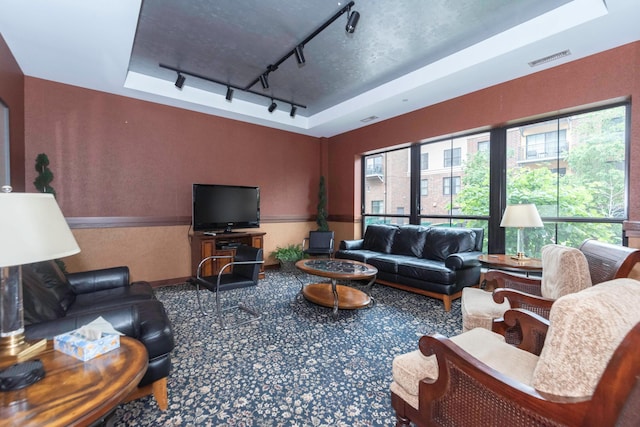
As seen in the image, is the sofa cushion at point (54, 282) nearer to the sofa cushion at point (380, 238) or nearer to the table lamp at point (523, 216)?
the sofa cushion at point (380, 238)

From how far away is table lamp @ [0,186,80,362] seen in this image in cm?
97

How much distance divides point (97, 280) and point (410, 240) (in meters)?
4.06

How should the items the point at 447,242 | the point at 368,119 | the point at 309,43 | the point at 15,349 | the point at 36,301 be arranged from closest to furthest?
the point at 15,349 < the point at 36,301 < the point at 309,43 < the point at 447,242 < the point at 368,119

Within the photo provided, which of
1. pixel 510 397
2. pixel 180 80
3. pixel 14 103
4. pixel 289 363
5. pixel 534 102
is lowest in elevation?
pixel 289 363

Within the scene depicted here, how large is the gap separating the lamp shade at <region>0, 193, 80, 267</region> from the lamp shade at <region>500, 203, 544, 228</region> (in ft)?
12.1

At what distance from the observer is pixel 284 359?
7.68ft

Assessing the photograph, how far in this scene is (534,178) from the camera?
12.0 ft

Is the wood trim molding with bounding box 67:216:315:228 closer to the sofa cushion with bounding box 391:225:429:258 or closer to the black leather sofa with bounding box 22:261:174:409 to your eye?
the black leather sofa with bounding box 22:261:174:409

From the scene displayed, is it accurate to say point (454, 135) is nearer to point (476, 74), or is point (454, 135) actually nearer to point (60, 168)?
point (476, 74)

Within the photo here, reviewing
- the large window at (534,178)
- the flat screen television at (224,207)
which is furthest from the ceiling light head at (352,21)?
the flat screen television at (224,207)

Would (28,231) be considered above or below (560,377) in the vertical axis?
above

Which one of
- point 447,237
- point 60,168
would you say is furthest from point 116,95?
point 447,237

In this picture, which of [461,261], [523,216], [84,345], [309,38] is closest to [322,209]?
[461,261]

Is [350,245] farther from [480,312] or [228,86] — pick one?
[228,86]
